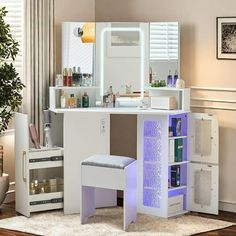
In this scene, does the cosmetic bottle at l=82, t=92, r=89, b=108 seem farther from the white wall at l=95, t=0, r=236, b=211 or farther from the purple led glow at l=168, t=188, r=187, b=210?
the purple led glow at l=168, t=188, r=187, b=210

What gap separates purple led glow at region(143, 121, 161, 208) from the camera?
5.25m

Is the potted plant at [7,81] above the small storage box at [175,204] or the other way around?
above

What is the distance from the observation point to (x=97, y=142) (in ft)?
17.5

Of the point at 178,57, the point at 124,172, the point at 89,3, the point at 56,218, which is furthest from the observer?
the point at 89,3

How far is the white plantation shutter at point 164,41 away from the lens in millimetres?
5447

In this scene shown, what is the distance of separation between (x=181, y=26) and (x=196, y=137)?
96cm

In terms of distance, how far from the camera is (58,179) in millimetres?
5477

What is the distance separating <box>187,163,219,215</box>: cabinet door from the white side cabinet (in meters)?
1.08

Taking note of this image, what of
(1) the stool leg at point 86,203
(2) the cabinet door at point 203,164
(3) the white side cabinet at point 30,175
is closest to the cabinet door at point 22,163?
(3) the white side cabinet at point 30,175

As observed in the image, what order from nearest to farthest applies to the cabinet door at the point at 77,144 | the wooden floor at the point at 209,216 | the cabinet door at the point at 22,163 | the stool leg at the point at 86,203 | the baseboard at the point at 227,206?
1. the wooden floor at the point at 209,216
2. the stool leg at the point at 86,203
3. the cabinet door at the point at 22,163
4. the cabinet door at the point at 77,144
5. the baseboard at the point at 227,206

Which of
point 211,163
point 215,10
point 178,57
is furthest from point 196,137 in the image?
point 215,10

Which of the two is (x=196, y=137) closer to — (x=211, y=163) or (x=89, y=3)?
(x=211, y=163)

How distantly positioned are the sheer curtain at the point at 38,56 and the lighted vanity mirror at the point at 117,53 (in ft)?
0.46

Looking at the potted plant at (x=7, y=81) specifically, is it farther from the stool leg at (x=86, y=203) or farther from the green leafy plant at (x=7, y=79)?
the stool leg at (x=86, y=203)
